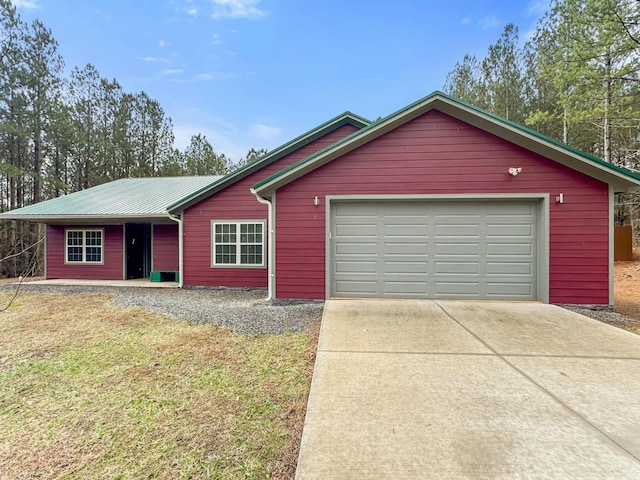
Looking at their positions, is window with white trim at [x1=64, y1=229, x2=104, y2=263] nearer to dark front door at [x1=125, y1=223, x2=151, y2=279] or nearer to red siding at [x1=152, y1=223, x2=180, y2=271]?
dark front door at [x1=125, y1=223, x2=151, y2=279]

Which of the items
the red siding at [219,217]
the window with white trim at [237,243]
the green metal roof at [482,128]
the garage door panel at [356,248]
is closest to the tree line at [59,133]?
the red siding at [219,217]

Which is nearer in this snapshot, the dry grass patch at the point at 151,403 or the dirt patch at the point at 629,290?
the dry grass patch at the point at 151,403

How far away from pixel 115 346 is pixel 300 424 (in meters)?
3.38

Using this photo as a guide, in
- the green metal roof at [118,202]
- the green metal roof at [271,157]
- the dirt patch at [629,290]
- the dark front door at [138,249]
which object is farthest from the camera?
the dark front door at [138,249]

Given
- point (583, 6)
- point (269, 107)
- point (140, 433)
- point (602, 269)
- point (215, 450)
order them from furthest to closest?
point (269, 107), point (583, 6), point (602, 269), point (140, 433), point (215, 450)

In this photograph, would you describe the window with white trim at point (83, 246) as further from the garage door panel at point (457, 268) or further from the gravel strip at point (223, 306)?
the garage door panel at point (457, 268)

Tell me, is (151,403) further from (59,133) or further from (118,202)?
Result: (59,133)

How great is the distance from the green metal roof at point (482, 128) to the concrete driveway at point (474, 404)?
322cm

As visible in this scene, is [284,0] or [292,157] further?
[284,0]

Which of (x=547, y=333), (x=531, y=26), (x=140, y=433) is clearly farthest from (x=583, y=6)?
(x=140, y=433)

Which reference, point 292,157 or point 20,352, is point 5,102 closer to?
point 292,157

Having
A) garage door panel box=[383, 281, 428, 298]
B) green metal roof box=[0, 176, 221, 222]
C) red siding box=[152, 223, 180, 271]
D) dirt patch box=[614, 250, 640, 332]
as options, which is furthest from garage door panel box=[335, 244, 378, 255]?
red siding box=[152, 223, 180, 271]

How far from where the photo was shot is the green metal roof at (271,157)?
9.70 metres

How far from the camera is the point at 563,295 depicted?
630 centimetres
